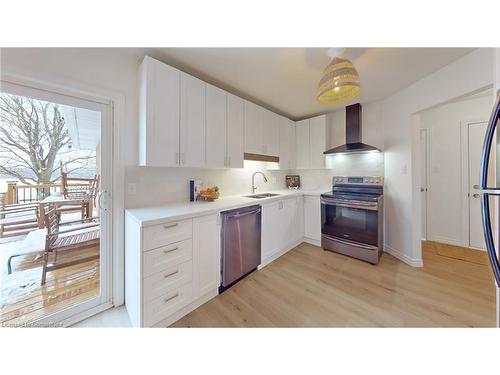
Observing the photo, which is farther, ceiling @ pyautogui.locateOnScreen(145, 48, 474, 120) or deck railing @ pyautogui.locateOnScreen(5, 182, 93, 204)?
ceiling @ pyautogui.locateOnScreen(145, 48, 474, 120)

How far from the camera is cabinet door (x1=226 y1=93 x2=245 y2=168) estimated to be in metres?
2.29

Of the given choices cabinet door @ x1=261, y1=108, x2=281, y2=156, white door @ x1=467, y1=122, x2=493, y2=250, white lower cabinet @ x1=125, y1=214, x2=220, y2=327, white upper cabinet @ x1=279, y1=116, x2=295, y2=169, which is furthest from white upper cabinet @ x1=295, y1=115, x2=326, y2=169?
white lower cabinet @ x1=125, y1=214, x2=220, y2=327

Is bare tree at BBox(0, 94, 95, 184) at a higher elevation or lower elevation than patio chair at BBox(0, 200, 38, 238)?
higher

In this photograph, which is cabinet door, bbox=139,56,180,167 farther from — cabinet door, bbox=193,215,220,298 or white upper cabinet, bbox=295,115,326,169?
white upper cabinet, bbox=295,115,326,169

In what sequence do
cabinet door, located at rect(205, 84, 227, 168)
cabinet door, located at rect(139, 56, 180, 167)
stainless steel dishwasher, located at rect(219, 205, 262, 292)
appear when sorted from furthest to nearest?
cabinet door, located at rect(205, 84, 227, 168) → stainless steel dishwasher, located at rect(219, 205, 262, 292) → cabinet door, located at rect(139, 56, 180, 167)

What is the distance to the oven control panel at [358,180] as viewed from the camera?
288 centimetres

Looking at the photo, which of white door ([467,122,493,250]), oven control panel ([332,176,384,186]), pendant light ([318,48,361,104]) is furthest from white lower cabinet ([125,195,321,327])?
white door ([467,122,493,250])

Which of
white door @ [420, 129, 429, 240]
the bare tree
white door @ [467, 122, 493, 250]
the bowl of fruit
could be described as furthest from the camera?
white door @ [420, 129, 429, 240]

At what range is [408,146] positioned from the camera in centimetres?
248

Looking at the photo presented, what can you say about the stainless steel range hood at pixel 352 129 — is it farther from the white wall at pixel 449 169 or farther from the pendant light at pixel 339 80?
the pendant light at pixel 339 80

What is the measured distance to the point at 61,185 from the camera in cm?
151

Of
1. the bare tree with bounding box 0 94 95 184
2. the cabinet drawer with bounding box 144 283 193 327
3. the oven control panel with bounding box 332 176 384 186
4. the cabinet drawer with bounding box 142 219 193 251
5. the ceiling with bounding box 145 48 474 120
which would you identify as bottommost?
the cabinet drawer with bounding box 144 283 193 327
